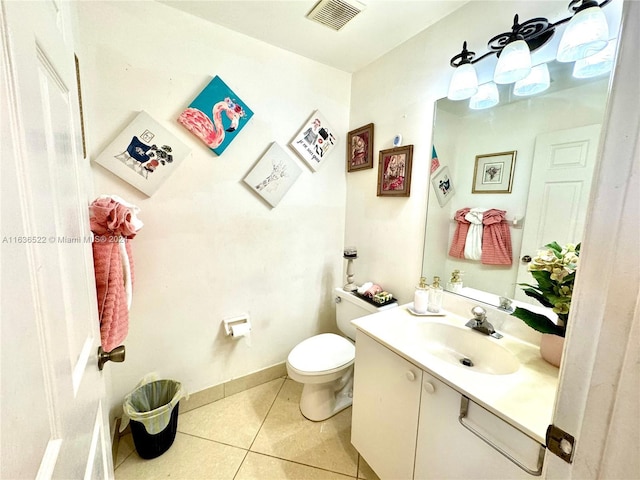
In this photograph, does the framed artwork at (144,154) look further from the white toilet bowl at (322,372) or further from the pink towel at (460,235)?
the pink towel at (460,235)

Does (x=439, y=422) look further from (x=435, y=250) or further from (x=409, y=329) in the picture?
(x=435, y=250)

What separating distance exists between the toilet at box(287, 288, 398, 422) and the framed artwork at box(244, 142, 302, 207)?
0.84 meters

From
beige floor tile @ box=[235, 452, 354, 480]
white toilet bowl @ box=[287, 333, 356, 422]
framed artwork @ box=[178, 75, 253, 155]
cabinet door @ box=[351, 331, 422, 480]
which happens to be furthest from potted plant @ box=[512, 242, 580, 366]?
framed artwork @ box=[178, 75, 253, 155]

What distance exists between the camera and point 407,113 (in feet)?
5.07

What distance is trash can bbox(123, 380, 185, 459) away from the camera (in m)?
1.30

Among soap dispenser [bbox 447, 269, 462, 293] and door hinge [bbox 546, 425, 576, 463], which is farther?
soap dispenser [bbox 447, 269, 462, 293]

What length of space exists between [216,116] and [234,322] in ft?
4.26

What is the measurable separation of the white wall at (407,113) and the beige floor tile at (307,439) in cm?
90

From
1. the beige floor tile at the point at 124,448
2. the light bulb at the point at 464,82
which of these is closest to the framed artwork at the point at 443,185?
the light bulb at the point at 464,82

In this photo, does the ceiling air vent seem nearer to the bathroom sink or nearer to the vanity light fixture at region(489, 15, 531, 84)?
the vanity light fixture at region(489, 15, 531, 84)

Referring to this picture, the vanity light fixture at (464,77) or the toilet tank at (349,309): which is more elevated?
the vanity light fixture at (464,77)

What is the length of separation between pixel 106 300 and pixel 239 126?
45.0 inches

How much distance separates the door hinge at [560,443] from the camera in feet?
1.40

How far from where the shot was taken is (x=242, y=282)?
5.68 feet
